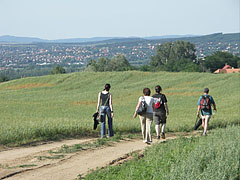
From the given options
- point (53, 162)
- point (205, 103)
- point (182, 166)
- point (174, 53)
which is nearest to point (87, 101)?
point (205, 103)

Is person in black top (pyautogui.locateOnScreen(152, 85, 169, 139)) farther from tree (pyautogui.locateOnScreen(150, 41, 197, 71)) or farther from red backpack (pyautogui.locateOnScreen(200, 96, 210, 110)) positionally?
tree (pyautogui.locateOnScreen(150, 41, 197, 71))

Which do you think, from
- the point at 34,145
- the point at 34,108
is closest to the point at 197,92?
the point at 34,108

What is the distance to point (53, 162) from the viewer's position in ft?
36.7

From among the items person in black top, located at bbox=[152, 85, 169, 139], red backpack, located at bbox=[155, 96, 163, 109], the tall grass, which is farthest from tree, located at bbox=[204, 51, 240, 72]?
the tall grass

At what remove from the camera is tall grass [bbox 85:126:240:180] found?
8.26 m

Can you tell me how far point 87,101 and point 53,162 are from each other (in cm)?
3558

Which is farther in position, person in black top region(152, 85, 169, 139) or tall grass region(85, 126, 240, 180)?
person in black top region(152, 85, 169, 139)

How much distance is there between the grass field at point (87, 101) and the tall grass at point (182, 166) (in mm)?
5731

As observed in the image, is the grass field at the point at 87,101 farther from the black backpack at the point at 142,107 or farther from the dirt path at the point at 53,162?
the black backpack at the point at 142,107

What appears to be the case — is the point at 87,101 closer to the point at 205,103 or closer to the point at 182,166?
the point at 205,103

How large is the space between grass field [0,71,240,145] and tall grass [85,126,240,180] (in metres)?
5.73

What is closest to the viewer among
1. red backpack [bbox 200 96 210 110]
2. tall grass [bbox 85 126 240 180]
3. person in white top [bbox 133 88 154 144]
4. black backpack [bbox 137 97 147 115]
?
tall grass [bbox 85 126 240 180]

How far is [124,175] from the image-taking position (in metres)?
9.12

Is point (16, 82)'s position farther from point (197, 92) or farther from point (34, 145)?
point (34, 145)
